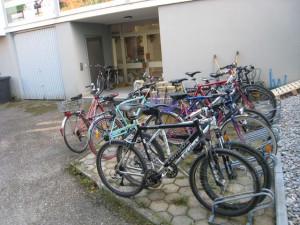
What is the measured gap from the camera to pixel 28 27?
10125mm

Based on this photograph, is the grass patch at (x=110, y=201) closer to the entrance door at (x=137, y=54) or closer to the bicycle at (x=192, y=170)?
the bicycle at (x=192, y=170)

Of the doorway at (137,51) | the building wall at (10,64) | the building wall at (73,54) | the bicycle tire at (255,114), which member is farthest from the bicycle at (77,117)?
the building wall at (10,64)

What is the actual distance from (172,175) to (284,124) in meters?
2.65

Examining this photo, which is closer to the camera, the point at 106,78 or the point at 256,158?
the point at 256,158

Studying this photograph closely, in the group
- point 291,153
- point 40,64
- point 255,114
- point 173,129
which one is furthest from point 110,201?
point 40,64

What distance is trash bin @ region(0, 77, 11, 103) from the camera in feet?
36.1

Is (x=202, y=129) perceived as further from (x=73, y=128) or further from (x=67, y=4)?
(x=67, y=4)

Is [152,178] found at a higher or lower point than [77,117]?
lower

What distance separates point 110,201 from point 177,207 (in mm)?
909

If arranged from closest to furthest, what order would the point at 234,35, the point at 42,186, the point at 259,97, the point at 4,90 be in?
the point at 42,186, the point at 259,97, the point at 234,35, the point at 4,90

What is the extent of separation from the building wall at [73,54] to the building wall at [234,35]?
333 cm

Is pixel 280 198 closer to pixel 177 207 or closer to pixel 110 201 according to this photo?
pixel 177 207

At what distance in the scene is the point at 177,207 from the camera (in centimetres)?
319

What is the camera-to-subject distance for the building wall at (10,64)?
10.9 m
